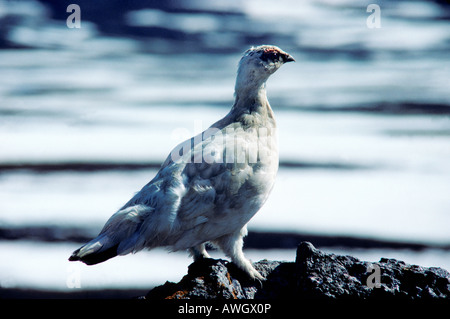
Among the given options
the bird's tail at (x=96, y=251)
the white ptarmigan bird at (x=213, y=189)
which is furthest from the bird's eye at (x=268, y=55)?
the bird's tail at (x=96, y=251)

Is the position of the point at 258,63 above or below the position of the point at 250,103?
above

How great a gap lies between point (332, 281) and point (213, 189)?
64 cm

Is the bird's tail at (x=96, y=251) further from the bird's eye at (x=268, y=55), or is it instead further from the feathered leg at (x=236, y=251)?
the bird's eye at (x=268, y=55)

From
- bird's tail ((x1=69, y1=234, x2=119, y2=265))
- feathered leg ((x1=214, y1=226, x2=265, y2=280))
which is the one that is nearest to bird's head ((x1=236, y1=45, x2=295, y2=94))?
feathered leg ((x1=214, y1=226, x2=265, y2=280))

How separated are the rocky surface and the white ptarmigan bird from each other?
176 millimetres

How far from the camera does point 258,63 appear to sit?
8.58 feet

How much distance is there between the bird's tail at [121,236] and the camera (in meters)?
2.22

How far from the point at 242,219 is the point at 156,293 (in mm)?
499

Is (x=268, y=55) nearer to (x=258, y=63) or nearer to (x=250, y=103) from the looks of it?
(x=258, y=63)

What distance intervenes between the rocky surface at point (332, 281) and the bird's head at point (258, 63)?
0.83 metres

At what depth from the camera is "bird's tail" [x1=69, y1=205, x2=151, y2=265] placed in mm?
2217

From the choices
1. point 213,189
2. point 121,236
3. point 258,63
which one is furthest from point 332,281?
point 258,63
